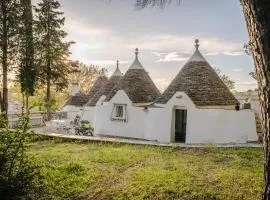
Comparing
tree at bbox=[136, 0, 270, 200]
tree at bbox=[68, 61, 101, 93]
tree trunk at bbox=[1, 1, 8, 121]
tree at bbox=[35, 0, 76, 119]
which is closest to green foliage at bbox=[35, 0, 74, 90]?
tree at bbox=[35, 0, 76, 119]

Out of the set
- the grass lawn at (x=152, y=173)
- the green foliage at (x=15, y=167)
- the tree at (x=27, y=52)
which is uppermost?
the tree at (x=27, y=52)

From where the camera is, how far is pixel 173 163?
11.0 metres

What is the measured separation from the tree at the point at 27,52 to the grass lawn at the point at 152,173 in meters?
18.7

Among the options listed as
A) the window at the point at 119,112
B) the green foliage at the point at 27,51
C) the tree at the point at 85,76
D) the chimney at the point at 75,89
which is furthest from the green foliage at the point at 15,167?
the tree at the point at 85,76

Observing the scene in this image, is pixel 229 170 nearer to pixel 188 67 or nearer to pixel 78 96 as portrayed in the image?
pixel 188 67

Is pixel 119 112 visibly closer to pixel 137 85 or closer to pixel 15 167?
pixel 137 85

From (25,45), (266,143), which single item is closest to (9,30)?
(25,45)

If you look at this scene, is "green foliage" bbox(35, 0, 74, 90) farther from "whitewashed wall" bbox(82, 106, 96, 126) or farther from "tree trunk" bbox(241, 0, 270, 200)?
"tree trunk" bbox(241, 0, 270, 200)

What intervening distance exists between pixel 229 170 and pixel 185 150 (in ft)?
13.0

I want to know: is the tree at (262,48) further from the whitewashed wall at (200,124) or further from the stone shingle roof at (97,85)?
the stone shingle roof at (97,85)

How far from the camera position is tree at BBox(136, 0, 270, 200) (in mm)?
3986

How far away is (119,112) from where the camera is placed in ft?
70.6

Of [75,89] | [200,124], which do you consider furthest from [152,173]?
[75,89]

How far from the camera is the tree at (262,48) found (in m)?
3.99
